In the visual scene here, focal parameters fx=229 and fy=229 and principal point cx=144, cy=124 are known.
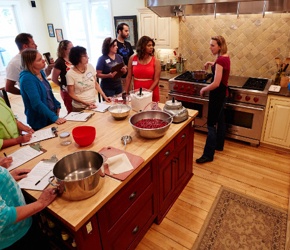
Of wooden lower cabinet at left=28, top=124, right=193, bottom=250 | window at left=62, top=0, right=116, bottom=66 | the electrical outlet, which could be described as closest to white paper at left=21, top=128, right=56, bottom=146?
wooden lower cabinet at left=28, top=124, right=193, bottom=250

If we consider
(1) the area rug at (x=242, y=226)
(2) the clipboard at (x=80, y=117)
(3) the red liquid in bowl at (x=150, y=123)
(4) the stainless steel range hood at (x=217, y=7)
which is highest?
(4) the stainless steel range hood at (x=217, y=7)

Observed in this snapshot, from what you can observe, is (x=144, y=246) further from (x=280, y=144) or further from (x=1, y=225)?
(x=280, y=144)

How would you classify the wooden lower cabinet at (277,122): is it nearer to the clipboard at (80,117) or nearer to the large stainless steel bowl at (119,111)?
the large stainless steel bowl at (119,111)

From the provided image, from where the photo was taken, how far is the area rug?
2059mm

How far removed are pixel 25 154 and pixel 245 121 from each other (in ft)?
9.68

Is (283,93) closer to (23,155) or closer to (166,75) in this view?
(166,75)

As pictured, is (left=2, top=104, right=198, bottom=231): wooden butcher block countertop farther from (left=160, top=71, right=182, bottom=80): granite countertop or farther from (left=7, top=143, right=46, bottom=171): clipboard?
(left=160, top=71, right=182, bottom=80): granite countertop

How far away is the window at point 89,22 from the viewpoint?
5.69 meters

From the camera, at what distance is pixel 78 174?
1.55m

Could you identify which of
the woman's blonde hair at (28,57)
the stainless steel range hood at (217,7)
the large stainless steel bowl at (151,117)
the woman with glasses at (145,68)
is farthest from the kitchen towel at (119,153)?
the stainless steel range hood at (217,7)

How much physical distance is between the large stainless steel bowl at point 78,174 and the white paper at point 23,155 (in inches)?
16.7

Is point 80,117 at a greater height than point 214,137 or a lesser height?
greater

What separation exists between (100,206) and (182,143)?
1294 mm

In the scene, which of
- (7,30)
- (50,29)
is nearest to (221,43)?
(50,29)
